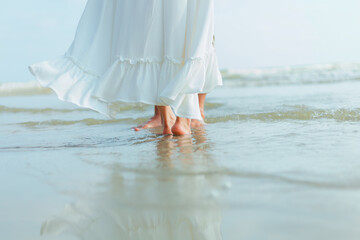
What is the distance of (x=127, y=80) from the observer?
2.00 meters

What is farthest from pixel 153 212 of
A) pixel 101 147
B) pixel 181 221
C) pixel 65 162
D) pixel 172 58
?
pixel 172 58

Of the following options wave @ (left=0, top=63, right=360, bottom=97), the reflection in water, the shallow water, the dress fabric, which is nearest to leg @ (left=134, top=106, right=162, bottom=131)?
the dress fabric

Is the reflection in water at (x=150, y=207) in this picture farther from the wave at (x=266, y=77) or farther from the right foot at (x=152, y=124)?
the wave at (x=266, y=77)

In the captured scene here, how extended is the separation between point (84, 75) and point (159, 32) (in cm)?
48

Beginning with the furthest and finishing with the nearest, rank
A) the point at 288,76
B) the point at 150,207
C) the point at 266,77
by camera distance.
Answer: the point at 266,77
the point at 288,76
the point at 150,207

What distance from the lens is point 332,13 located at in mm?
12859

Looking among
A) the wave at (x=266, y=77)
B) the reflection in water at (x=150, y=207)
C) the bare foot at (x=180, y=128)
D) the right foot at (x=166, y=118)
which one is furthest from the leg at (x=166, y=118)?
the wave at (x=266, y=77)

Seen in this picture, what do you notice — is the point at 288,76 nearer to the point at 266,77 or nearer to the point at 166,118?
the point at 266,77

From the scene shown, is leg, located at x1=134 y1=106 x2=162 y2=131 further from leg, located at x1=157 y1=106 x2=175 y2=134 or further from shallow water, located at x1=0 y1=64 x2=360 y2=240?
shallow water, located at x1=0 y1=64 x2=360 y2=240

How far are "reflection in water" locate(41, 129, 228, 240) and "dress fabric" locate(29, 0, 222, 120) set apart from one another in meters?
0.69

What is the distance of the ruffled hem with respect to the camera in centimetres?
188

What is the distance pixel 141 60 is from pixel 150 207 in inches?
47.7

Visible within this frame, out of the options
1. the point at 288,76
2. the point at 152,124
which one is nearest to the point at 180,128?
the point at 152,124

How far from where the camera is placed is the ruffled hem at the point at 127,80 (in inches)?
73.9
